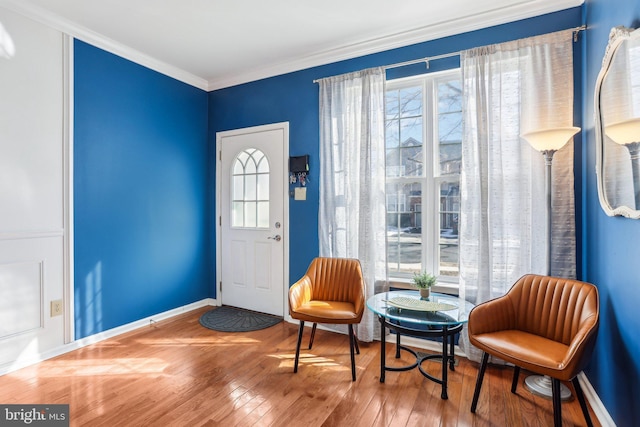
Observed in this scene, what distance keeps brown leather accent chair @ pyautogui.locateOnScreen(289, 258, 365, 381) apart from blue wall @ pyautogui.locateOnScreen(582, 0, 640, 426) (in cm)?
140

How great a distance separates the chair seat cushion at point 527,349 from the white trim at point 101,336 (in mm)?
3004

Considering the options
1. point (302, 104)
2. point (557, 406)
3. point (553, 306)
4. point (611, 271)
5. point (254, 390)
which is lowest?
point (254, 390)

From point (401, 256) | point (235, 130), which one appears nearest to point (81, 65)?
point (235, 130)

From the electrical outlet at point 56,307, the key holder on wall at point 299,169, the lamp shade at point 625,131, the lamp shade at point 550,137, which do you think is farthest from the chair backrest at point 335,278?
the electrical outlet at point 56,307

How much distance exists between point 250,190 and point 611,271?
3131 mm

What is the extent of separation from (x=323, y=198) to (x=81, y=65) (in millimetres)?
2348

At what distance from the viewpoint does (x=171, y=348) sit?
2.87 meters

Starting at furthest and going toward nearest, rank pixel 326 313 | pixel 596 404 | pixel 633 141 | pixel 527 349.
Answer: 1. pixel 326 313
2. pixel 596 404
3. pixel 527 349
4. pixel 633 141

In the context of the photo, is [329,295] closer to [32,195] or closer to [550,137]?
[550,137]

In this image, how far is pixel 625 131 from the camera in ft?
5.09

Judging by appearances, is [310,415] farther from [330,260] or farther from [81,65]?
[81,65]

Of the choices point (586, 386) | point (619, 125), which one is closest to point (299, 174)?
point (619, 125)

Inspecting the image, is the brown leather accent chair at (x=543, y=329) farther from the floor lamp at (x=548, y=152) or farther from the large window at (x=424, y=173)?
the large window at (x=424, y=173)

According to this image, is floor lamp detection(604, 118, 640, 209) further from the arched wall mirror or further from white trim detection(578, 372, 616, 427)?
white trim detection(578, 372, 616, 427)
